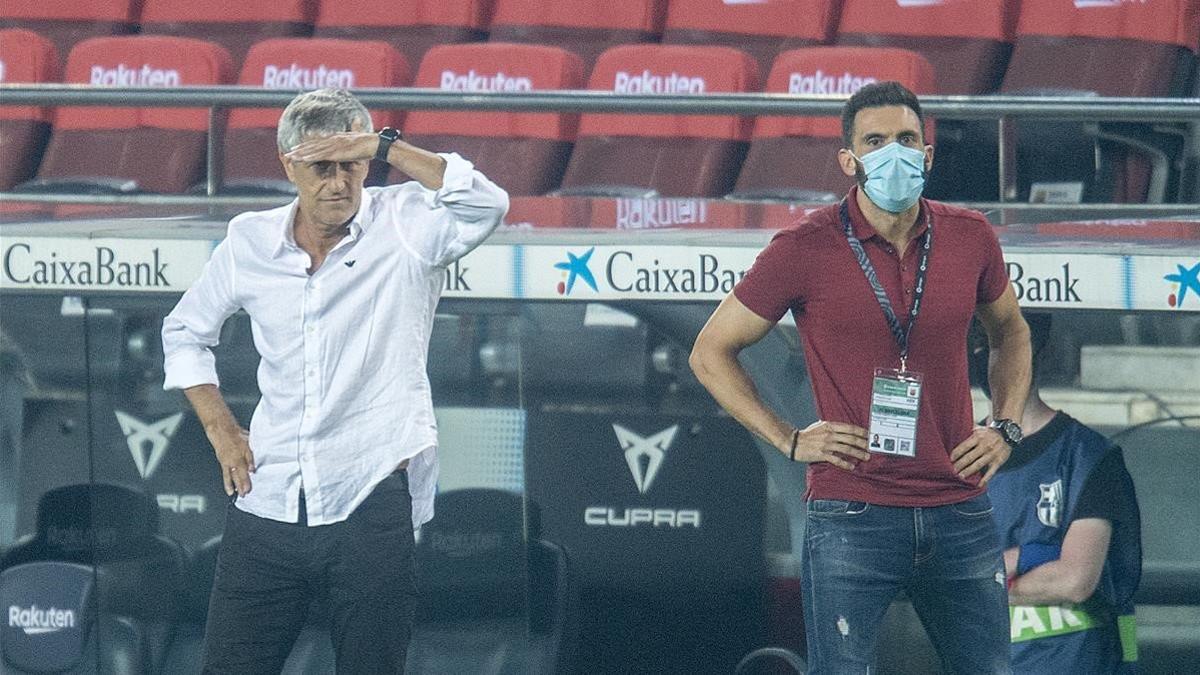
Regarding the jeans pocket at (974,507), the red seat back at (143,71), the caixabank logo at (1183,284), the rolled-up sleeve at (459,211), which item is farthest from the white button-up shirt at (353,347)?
the red seat back at (143,71)

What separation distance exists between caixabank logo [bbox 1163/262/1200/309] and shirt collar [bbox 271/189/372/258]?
184cm

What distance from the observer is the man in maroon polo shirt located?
3213 mm

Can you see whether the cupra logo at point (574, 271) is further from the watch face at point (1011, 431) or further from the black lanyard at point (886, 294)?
the watch face at point (1011, 431)

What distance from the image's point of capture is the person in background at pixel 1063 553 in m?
4.17

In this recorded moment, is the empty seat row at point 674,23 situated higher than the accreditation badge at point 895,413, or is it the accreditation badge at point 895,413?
the empty seat row at point 674,23

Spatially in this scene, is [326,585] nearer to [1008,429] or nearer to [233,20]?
[1008,429]

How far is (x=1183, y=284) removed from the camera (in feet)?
13.4

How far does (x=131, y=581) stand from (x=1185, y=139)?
3.43m

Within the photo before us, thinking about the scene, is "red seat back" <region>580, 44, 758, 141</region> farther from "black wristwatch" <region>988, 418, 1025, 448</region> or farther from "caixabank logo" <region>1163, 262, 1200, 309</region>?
"black wristwatch" <region>988, 418, 1025, 448</region>

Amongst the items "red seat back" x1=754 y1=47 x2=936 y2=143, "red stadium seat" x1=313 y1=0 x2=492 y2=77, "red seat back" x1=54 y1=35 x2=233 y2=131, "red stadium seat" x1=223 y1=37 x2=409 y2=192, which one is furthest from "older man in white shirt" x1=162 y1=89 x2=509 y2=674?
"red stadium seat" x1=313 y1=0 x2=492 y2=77

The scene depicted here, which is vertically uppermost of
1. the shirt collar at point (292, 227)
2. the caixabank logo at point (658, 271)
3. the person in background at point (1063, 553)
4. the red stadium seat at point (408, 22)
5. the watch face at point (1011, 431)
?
the red stadium seat at point (408, 22)

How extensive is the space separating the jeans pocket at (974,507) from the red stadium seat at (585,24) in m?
4.56

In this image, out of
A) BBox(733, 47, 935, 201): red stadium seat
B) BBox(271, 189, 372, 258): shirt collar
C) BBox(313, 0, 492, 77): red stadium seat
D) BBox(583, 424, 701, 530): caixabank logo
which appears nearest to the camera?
BBox(271, 189, 372, 258): shirt collar

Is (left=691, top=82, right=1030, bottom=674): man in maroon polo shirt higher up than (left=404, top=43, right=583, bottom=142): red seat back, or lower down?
lower down
